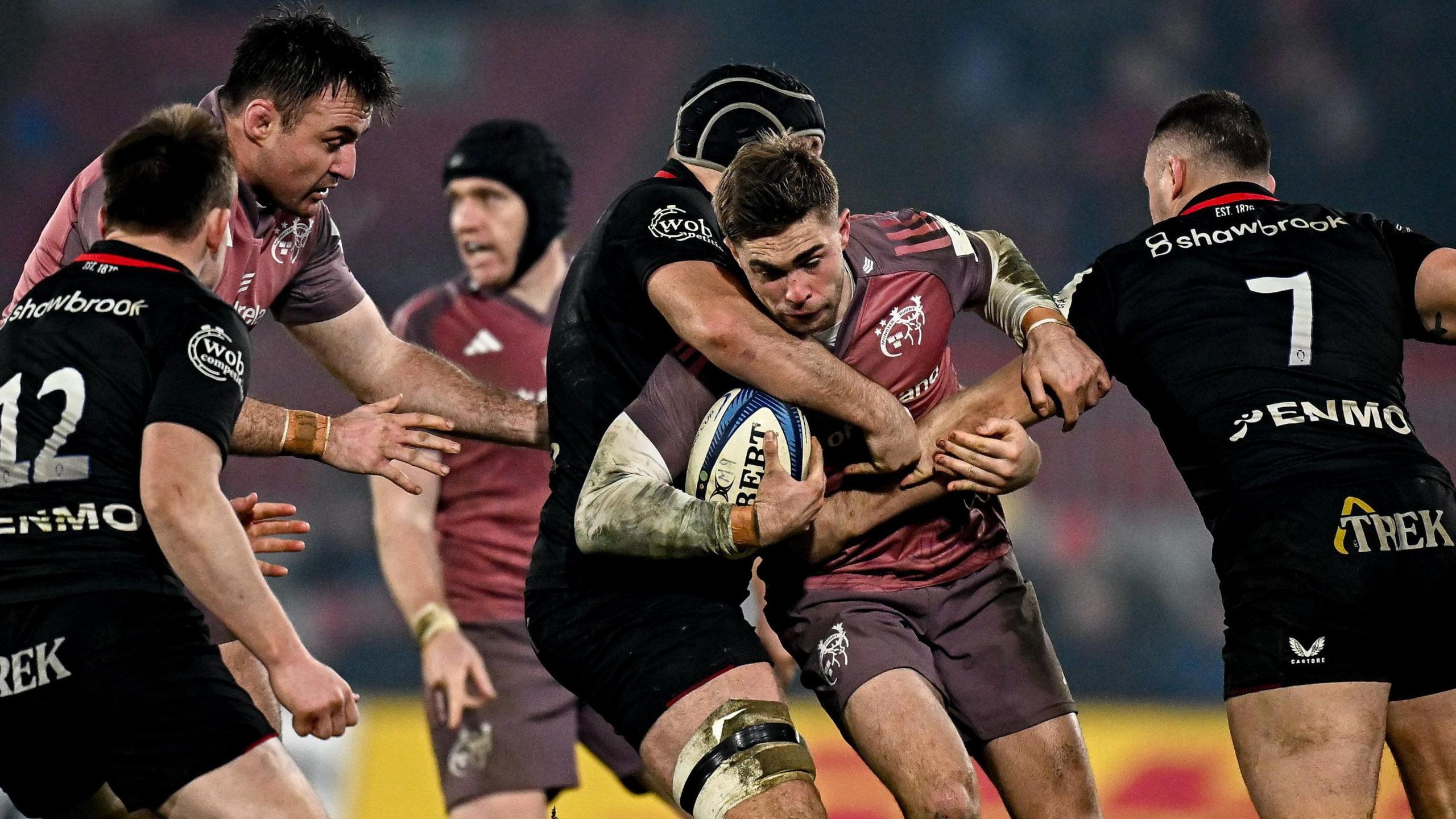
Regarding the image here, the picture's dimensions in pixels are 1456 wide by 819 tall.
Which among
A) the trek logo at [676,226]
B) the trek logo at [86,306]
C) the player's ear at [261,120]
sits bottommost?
the trek logo at [86,306]

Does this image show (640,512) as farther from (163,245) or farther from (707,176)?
(163,245)

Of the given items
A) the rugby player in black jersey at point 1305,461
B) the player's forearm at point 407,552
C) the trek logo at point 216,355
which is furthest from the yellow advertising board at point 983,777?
the trek logo at point 216,355

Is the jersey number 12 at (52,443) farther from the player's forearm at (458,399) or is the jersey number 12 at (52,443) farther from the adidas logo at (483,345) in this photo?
the adidas logo at (483,345)

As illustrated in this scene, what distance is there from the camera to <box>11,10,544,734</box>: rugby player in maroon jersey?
4.83m

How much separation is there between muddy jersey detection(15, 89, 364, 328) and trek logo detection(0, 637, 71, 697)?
3.48ft

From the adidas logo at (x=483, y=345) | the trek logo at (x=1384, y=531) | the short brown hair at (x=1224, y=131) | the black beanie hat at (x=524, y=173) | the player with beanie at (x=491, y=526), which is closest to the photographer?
the trek logo at (x=1384, y=531)

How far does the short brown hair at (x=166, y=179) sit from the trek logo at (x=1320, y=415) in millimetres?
2906

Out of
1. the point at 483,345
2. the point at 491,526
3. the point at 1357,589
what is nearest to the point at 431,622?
the point at 491,526

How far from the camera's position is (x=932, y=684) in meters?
4.46

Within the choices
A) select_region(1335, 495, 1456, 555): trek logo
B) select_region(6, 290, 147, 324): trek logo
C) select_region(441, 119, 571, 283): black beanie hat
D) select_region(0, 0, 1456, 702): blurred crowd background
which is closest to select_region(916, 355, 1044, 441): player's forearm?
select_region(1335, 495, 1456, 555): trek logo

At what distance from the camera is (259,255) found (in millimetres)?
5203

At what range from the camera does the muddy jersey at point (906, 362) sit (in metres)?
4.50

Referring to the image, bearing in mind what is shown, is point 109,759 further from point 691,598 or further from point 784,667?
point 784,667

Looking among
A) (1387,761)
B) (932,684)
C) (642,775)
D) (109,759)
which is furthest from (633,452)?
(1387,761)
